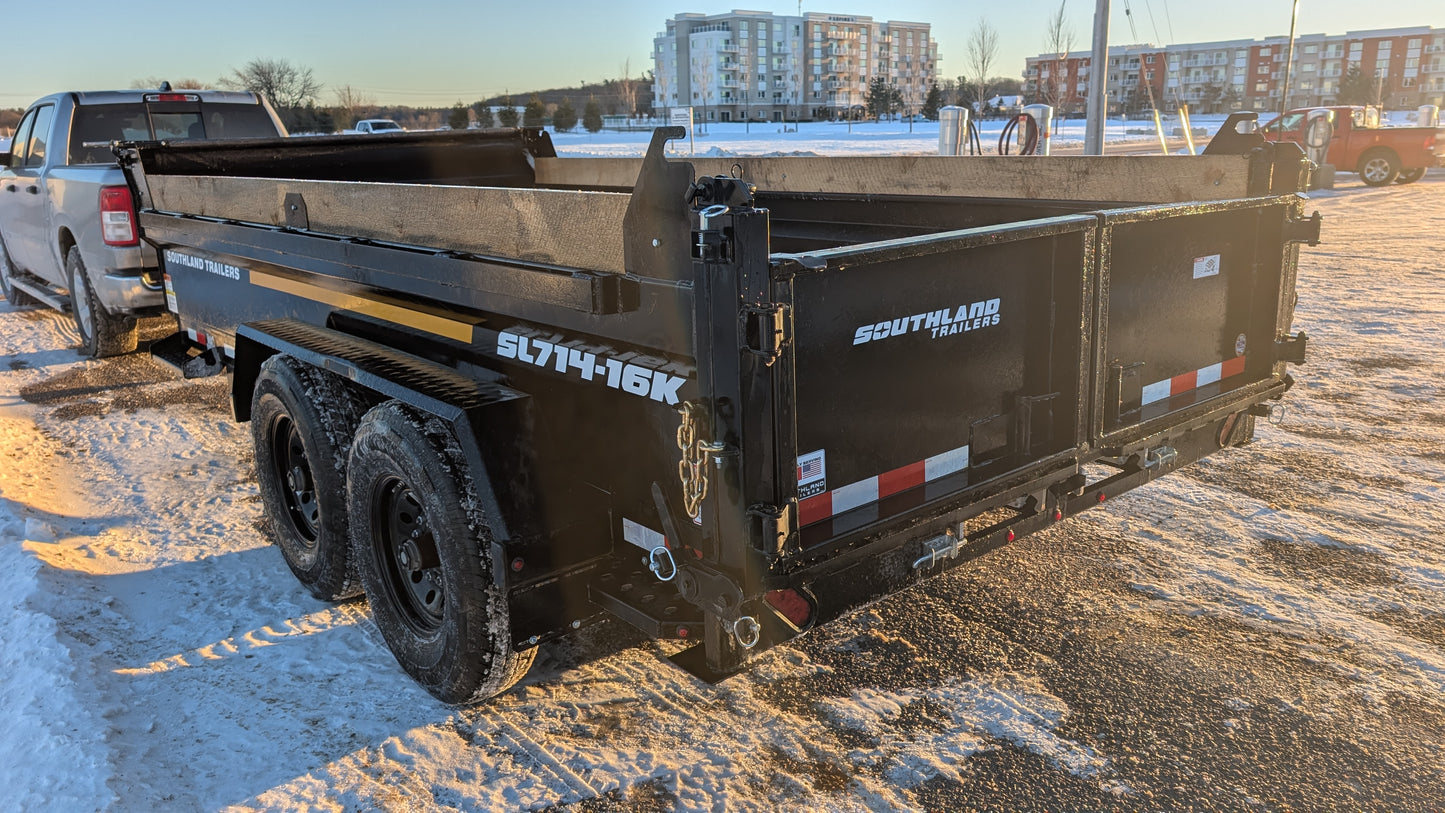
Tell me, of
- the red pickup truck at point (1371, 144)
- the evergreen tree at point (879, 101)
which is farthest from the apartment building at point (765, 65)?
the red pickup truck at point (1371, 144)

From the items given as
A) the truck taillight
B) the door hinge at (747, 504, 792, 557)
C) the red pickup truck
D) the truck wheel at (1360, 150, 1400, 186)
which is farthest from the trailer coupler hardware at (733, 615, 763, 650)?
the truck wheel at (1360, 150, 1400, 186)

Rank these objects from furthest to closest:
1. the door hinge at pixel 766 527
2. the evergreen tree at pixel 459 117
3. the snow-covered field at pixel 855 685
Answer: the evergreen tree at pixel 459 117
the snow-covered field at pixel 855 685
the door hinge at pixel 766 527

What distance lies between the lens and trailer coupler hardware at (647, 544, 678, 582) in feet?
9.17

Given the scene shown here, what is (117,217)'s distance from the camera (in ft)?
24.1

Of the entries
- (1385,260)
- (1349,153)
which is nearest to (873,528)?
(1385,260)

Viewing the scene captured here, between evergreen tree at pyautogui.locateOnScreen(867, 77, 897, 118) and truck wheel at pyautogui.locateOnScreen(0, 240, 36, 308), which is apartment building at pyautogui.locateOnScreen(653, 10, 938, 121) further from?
truck wheel at pyautogui.locateOnScreen(0, 240, 36, 308)

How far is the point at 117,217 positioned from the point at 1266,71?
126m

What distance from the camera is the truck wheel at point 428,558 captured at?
10.1 ft

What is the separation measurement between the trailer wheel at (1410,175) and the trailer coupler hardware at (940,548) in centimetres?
2335

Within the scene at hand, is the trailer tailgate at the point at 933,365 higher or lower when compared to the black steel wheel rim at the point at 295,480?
higher

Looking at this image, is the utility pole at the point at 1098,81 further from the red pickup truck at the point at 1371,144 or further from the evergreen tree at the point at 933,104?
the evergreen tree at the point at 933,104

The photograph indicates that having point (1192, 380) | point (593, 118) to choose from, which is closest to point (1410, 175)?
point (1192, 380)

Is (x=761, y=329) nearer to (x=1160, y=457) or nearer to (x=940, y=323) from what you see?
(x=940, y=323)

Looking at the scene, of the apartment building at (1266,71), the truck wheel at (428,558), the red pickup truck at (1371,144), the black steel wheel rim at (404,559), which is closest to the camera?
the truck wheel at (428,558)
